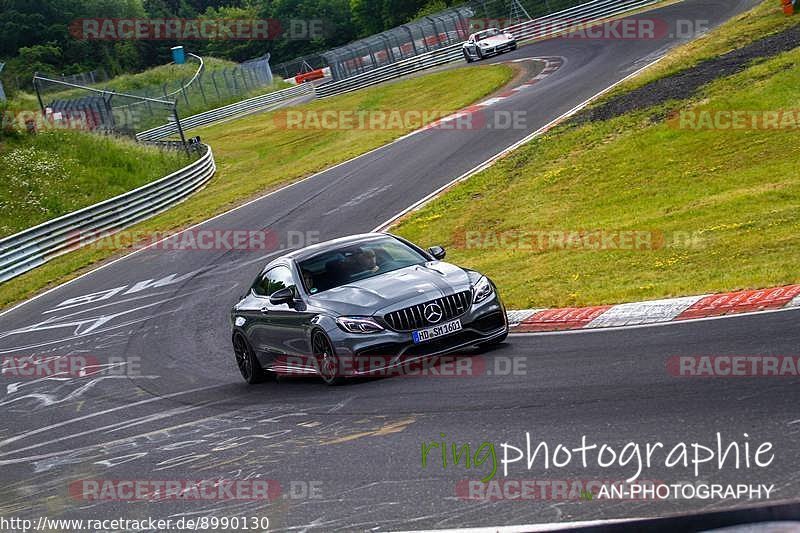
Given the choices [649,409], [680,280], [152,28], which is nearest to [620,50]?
[680,280]

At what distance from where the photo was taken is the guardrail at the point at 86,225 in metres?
31.0

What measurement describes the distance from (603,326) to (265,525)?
539cm

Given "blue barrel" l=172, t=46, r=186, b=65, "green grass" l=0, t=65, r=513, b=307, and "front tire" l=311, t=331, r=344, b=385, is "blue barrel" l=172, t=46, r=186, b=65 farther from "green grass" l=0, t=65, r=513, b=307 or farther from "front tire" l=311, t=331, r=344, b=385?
"front tire" l=311, t=331, r=344, b=385

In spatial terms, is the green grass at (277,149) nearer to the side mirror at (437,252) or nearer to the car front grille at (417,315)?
the side mirror at (437,252)

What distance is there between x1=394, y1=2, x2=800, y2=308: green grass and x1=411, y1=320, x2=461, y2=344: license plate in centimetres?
253

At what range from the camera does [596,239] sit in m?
17.9

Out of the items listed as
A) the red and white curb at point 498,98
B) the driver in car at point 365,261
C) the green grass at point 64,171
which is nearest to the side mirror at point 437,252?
the driver in car at point 365,261

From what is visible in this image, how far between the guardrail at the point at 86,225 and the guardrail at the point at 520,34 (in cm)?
2273

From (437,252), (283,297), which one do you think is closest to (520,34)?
(437,252)

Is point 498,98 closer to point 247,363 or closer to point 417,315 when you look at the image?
point 247,363

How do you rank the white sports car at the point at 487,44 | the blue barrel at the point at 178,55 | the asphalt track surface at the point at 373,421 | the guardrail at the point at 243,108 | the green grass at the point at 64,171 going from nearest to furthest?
the asphalt track surface at the point at 373,421, the green grass at the point at 64,171, the white sports car at the point at 487,44, the guardrail at the point at 243,108, the blue barrel at the point at 178,55

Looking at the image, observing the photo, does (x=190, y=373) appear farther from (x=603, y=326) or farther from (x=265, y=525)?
(x=265, y=525)

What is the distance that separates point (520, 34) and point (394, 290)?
1881 inches

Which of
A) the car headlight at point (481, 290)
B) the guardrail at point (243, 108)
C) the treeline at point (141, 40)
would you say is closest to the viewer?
the car headlight at point (481, 290)
